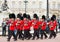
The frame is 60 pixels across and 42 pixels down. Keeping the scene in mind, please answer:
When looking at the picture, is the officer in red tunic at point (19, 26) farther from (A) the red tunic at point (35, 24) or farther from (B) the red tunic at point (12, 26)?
(A) the red tunic at point (35, 24)

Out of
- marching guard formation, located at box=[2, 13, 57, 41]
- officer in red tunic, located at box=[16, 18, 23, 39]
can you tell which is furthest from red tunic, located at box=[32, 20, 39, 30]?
officer in red tunic, located at box=[16, 18, 23, 39]

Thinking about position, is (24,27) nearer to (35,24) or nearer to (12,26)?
(35,24)

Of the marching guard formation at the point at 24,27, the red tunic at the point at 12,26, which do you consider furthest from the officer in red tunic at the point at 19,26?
the red tunic at the point at 12,26

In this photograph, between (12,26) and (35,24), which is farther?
(35,24)

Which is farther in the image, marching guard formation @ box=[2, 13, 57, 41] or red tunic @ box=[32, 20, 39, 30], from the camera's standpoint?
red tunic @ box=[32, 20, 39, 30]

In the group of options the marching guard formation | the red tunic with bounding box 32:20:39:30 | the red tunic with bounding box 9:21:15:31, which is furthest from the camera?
the red tunic with bounding box 32:20:39:30

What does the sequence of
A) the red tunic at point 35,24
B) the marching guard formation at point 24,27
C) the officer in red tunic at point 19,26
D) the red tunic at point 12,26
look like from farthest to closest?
the red tunic at point 35,24 → the officer in red tunic at point 19,26 → the marching guard formation at point 24,27 → the red tunic at point 12,26

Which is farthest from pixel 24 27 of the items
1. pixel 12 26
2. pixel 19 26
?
pixel 12 26

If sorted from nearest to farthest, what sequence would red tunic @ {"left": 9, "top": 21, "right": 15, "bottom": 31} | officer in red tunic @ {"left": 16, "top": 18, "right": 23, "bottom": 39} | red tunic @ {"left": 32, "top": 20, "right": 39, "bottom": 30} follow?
red tunic @ {"left": 9, "top": 21, "right": 15, "bottom": 31}
officer in red tunic @ {"left": 16, "top": 18, "right": 23, "bottom": 39}
red tunic @ {"left": 32, "top": 20, "right": 39, "bottom": 30}

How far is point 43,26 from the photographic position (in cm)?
2523

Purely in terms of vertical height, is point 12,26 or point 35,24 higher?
point 12,26

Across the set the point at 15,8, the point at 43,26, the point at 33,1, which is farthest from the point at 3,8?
the point at 43,26

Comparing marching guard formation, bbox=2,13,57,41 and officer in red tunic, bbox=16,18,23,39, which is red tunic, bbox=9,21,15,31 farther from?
officer in red tunic, bbox=16,18,23,39

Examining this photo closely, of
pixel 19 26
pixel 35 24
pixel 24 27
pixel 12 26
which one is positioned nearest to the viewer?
pixel 12 26
